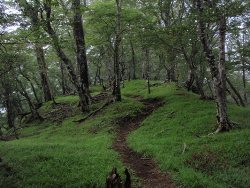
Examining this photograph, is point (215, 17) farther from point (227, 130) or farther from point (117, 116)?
point (117, 116)

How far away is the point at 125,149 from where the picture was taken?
14.6m

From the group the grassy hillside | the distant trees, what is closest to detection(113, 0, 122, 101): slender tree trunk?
the distant trees

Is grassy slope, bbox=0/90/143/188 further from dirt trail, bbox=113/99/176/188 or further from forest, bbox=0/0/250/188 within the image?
dirt trail, bbox=113/99/176/188

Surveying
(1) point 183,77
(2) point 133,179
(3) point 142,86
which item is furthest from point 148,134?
(1) point 183,77

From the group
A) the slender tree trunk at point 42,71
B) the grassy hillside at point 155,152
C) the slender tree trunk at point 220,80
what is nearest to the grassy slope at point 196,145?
the grassy hillside at point 155,152

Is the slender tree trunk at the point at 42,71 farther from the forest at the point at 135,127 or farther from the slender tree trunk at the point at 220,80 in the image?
the slender tree trunk at the point at 220,80

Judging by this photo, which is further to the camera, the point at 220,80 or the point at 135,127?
the point at 135,127

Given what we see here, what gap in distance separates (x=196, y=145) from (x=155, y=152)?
187cm

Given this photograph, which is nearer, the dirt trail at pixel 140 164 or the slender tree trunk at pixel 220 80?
the dirt trail at pixel 140 164

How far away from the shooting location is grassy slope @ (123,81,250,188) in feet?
33.4

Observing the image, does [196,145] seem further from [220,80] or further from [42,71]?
[42,71]

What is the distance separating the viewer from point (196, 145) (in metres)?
13.1

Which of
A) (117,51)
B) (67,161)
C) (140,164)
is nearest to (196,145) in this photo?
(140,164)

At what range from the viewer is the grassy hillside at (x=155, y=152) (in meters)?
10.4
